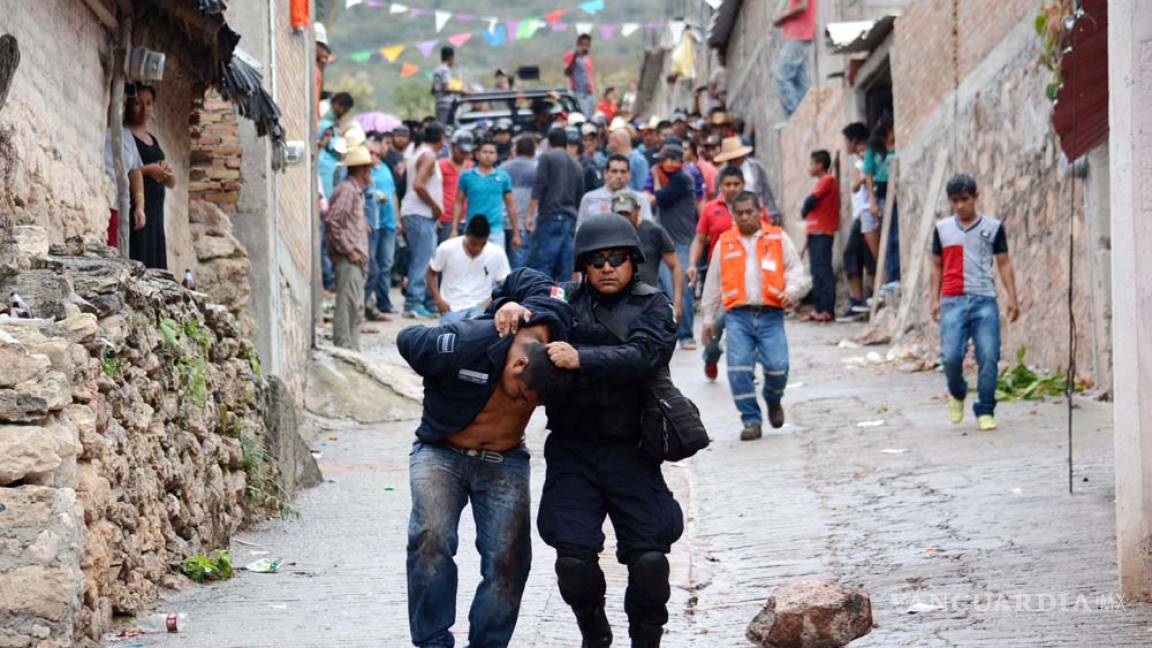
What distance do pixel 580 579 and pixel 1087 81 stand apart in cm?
570

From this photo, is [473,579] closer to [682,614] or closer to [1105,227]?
[682,614]

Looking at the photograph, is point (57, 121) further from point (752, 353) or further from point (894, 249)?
point (894, 249)

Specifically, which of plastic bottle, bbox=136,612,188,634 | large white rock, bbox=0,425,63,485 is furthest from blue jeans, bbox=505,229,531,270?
large white rock, bbox=0,425,63,485

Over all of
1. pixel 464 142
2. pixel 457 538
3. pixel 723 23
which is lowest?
pixel 457 538

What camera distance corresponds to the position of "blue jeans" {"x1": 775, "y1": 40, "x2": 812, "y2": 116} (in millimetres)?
24078

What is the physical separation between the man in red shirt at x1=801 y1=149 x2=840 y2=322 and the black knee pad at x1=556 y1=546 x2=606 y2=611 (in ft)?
45.6

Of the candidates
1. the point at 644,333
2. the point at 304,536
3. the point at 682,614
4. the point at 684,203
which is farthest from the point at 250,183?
the point at 644,333

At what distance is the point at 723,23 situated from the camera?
32781 mm

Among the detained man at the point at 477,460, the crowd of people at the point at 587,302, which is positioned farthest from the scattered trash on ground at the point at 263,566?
the detained man at the point at 477,460

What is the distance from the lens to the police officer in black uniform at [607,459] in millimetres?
5719

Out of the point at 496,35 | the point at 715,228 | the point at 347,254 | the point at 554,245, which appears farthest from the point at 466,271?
the point at 496,35

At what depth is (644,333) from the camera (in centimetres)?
579

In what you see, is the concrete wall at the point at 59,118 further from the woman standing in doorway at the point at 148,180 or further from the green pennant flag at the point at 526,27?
the green pennant flag at the point at 526,27

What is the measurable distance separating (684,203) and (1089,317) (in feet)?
19.9
